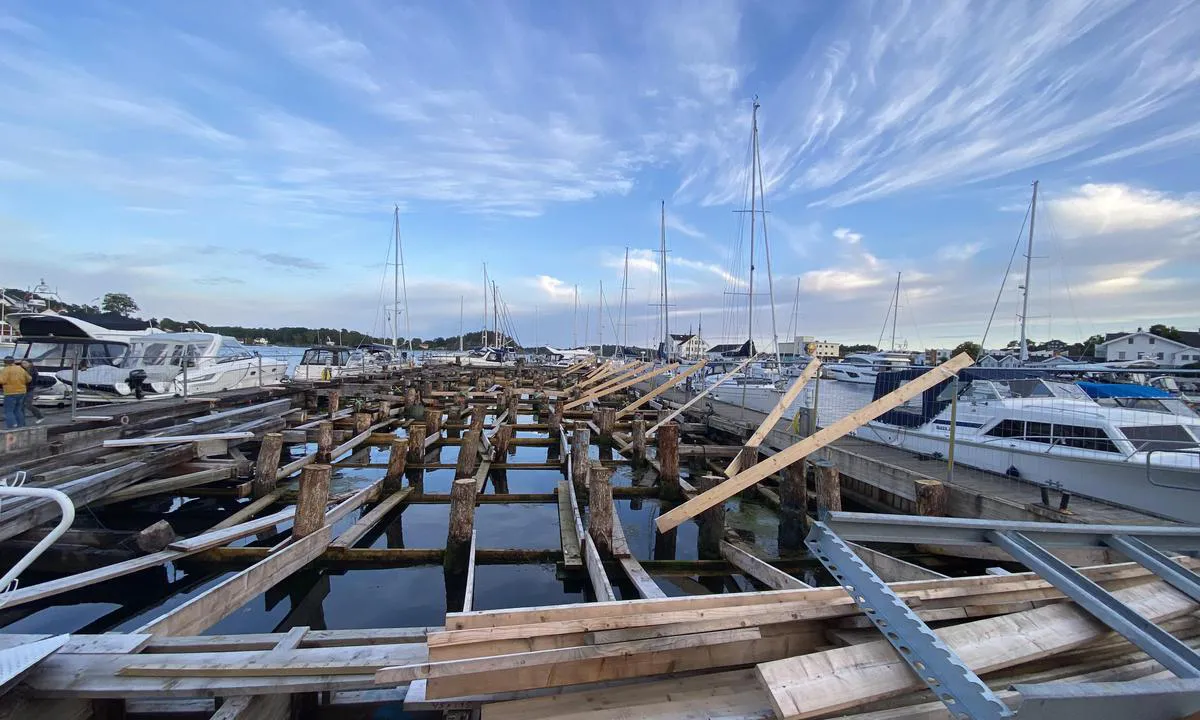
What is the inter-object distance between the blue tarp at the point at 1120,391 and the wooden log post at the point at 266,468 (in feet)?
57.2

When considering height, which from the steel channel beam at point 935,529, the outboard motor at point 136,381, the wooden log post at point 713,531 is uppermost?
the outboard motor at point 136,381

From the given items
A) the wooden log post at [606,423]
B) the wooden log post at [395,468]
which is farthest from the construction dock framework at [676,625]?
the wooden log post at [606,423]

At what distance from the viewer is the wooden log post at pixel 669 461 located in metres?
11.0

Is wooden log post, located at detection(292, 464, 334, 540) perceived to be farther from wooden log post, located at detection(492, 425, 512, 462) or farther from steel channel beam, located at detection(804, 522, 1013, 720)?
wooden log post, located at detection(492, 425, 512, 462)

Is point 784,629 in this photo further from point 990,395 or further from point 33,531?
point 990,395

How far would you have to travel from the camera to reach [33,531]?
7609mm

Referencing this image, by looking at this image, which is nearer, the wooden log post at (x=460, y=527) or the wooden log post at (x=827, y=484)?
the wooden log post at (x=460, y=527)

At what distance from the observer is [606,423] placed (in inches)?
694

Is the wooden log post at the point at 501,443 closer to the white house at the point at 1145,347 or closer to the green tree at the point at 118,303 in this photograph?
the white house at the point at 1145,347

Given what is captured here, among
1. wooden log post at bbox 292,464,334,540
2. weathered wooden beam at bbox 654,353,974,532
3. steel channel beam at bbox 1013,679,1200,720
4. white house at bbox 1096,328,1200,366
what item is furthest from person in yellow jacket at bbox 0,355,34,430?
white house at bbox 1096,328,1200,366

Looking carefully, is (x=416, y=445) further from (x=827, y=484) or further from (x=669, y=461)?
(x=827, y=484)

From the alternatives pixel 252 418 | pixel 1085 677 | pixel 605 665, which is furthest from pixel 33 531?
pixel 1085 677

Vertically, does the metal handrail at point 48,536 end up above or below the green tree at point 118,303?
below

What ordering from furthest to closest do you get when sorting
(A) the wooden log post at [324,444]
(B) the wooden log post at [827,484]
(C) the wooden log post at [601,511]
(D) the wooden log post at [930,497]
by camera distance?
1. (A) the wooden log post at [324,444]
2. (B) the wooden log post at [827,484]
3. (D) the wooden log post at [930,497]
4. (C) the wooden log post at [601,511]
